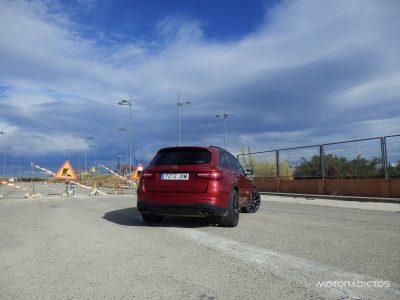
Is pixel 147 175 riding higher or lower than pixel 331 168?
lower

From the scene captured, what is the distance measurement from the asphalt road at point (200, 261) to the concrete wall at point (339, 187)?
1044cm

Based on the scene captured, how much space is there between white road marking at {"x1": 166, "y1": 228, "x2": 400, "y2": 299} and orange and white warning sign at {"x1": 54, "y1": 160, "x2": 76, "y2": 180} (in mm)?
15441

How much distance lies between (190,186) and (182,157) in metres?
0.75

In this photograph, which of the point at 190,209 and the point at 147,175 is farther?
the point at 147,175

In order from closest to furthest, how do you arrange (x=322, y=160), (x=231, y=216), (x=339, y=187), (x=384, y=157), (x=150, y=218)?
(x=231, y=216)
(x=150, y=218)
(x=384, y=157)
(x=339, y=187)
(x=322, y=160)

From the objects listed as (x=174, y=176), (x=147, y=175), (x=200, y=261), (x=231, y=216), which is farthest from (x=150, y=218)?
(x=200, y=261)

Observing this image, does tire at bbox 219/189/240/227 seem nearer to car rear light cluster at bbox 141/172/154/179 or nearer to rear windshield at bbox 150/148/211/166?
rear windshield at bbox 150/148/211/166

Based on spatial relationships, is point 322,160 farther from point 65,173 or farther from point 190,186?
point 190,186

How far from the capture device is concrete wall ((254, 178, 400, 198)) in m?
17.5

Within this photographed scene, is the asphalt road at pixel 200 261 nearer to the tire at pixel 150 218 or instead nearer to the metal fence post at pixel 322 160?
the tire at pixel 150 218

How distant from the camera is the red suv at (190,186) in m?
7.30

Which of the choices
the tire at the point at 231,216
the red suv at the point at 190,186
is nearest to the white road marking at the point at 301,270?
the red suv at the point at 190,186

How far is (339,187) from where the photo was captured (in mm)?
19891

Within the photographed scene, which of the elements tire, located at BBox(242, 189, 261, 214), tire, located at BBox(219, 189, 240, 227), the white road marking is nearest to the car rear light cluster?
tire, located at BBox(219, 189, 240, 227)
